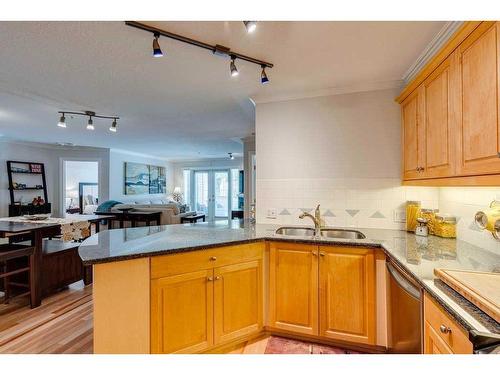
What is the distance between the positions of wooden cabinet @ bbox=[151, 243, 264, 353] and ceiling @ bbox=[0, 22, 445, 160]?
1463 millimetres

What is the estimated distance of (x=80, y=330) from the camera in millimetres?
2336

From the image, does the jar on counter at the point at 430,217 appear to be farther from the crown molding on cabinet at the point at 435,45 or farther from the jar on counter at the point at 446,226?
the crown molding on cabinet at the point at 435,45

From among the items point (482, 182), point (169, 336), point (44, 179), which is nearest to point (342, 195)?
point (482, 182)

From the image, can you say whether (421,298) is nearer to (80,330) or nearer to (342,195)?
(342,195)

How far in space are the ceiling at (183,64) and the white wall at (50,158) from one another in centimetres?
274

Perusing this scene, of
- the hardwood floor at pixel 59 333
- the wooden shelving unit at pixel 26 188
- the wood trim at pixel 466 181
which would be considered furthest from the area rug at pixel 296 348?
the wooden shelving unit at pixel 26 188

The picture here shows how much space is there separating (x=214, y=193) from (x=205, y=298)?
8.04 metres

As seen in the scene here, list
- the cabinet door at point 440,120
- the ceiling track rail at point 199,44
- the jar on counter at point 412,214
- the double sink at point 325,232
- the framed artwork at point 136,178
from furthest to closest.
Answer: the framed artwork at point 136,178
the double sink at point 325,232
the jar on counter at point 412,214
the ceiling track rail at point 199,44
the cabinet door at point 440,120

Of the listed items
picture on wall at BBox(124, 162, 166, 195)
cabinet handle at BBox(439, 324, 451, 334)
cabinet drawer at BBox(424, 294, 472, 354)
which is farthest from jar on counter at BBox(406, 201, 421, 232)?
picture on wall at BBox(124, 162, 166, 195)

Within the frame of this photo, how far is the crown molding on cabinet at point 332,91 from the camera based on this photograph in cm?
246

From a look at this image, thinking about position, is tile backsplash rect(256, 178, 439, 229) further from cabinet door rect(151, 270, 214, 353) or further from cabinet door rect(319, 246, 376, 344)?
cabinet door rect(151, 270, 214, 353)

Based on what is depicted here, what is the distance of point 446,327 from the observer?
3.24 feet
